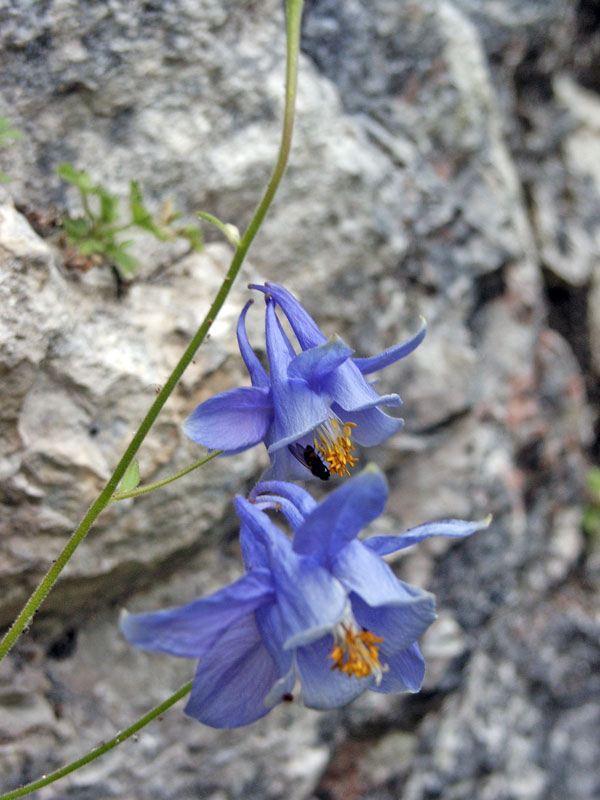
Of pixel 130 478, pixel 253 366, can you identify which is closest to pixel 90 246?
pixel 253 366

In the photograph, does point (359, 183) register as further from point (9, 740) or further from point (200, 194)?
point (9, 740)

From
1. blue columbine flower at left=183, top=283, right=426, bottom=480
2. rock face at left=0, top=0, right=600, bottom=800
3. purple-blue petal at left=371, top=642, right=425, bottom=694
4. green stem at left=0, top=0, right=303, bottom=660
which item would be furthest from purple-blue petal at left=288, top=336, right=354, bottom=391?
rock face at left=0, top=0, right=600, bottom=800

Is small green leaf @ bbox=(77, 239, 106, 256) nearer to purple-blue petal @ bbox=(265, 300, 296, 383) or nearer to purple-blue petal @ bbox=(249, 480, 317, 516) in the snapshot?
purple-blue petal @ bbox=(265, 300, 296, 383)

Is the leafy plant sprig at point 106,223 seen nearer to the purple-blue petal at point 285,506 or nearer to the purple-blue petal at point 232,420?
the purple-blue petal at point 232,420

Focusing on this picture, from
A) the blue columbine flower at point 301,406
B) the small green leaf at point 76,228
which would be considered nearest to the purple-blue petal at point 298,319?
the blue columbine flower at point 301,406

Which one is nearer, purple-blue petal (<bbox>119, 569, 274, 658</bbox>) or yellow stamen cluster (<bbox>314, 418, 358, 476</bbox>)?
purple-blue petal (<bbox>119, 569, 274, 658</bbox>)
